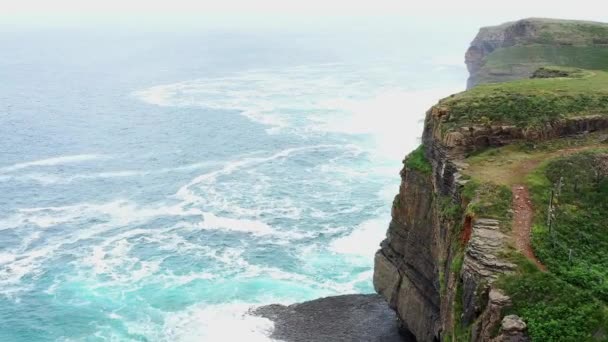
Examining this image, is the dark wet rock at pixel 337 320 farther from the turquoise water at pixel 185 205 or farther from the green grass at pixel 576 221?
the green grass at pixel 576 221

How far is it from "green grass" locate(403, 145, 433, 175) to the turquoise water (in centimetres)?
1541

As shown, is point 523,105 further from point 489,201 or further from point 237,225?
point 237,225

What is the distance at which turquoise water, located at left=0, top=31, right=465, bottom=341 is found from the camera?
189 ft

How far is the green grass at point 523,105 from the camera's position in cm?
4450

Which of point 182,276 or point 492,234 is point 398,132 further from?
point 492,234

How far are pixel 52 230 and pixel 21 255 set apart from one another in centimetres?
662

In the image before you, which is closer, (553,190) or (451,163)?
(553,190)

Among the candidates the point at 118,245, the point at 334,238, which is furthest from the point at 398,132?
the point at 118,245

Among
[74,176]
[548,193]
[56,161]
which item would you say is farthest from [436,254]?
[56,161]

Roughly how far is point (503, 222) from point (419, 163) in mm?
13467

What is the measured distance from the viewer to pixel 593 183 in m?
38.2

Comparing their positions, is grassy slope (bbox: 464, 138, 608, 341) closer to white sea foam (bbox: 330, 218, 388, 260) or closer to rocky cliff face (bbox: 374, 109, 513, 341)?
rocky cliff face (bbox: 374, 109, 513, 341)

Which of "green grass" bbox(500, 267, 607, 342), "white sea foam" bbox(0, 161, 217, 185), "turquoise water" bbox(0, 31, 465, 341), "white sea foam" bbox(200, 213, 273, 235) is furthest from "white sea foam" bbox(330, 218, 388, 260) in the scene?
"green grass" bbox(500, 267, 607, 342)

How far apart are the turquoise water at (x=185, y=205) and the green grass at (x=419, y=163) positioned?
15413 millimetres
